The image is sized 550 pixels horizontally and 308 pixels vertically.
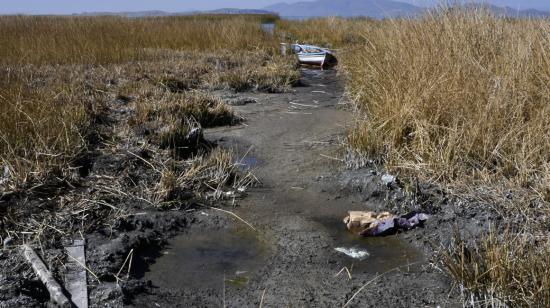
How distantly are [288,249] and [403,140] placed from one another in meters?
1.78

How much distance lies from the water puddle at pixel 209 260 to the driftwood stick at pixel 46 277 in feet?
1.83

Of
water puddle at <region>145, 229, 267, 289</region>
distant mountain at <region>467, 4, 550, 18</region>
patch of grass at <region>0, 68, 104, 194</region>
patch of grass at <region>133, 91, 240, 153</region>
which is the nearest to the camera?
water puddle at <region>145, 229, 267, 289</region>

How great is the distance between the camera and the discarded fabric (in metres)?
3.90

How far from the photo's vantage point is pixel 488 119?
457cm

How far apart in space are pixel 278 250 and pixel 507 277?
139cm

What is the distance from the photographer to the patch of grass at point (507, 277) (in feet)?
8.63

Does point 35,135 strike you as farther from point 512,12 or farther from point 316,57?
point 316,57

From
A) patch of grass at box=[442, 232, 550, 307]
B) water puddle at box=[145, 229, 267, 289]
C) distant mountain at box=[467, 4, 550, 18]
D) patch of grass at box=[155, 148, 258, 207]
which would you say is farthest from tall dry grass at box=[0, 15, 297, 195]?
distant mountain at box=[467, 4, 550, 18]

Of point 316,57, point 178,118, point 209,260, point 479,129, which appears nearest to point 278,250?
point 209,260

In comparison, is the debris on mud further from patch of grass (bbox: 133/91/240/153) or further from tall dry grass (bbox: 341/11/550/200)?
tall dry grass (bbox: 341/11/550/200)

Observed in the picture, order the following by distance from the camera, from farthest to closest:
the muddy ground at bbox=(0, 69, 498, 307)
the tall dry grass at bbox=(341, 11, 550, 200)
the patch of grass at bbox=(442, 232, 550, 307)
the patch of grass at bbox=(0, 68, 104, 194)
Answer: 1. the tall dry grass at bbox=(341, 11, 550, 200)
2. the patch of grass at bbox=(0, 68, 104, 194)
3. the muddy ground at bbox=(0, 69, 498, 307)
4. the patch of grass at bbox=(442, 232, 550, 307)

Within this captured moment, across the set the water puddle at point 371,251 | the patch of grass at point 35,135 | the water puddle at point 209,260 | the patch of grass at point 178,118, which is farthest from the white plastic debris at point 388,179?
the patch of grass at point 35,135

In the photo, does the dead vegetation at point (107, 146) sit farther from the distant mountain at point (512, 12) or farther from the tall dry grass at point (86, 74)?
the distant mountain at point (512, 12)

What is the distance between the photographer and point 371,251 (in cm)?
370
